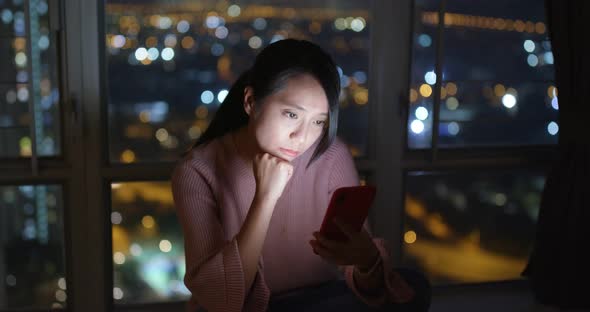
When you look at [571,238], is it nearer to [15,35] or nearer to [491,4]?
[491,4]

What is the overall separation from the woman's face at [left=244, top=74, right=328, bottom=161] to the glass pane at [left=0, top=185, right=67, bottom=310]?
3.20 ft

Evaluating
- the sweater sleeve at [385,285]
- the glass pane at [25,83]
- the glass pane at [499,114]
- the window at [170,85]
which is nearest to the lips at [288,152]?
the sweater sleeve at [385,285]

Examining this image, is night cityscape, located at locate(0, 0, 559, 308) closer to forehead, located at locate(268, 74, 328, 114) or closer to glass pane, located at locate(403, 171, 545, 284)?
glass pane, located at locate(403, 171, 545, 284)

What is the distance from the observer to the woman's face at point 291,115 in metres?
1.36

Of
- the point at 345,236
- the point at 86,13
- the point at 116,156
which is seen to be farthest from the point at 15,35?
the point at 345,236

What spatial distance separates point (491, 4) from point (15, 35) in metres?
1.62

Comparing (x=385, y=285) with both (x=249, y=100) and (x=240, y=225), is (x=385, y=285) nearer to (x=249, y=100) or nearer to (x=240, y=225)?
(x=240, y=225)

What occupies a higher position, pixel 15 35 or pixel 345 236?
pixel 15 35

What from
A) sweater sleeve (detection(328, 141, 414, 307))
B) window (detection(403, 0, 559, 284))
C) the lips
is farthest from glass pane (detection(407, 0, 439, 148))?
the lips

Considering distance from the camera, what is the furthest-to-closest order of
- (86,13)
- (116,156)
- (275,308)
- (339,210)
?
(116,156) → (86,13) → (275,308) → (339,210)

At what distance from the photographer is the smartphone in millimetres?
1355

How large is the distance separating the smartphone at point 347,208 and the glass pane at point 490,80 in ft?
3.02

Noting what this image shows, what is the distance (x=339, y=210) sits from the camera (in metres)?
1.37

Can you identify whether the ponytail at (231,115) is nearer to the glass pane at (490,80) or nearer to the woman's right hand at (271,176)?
the woman's right hand at (271,176)
